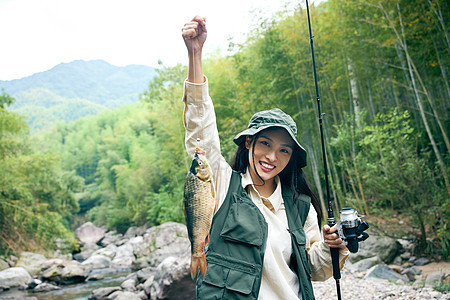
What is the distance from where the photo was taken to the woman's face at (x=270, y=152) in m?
2.13

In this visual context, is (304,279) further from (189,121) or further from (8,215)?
(8,215)

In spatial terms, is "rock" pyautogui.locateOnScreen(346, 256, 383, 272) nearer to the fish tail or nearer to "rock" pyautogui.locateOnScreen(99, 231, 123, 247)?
the fish tail

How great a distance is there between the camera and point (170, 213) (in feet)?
62.6

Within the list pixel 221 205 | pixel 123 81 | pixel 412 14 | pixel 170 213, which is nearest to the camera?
pixel 221 205

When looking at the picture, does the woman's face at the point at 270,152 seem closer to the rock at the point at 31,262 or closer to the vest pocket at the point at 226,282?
the vest pocket at the point at 226,282

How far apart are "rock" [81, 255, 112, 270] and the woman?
16095 mm

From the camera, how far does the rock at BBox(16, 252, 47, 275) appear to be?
44.8 feet

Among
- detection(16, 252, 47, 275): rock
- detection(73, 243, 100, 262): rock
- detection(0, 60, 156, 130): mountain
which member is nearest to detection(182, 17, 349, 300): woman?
detection(16, 252, 47, 275): rock

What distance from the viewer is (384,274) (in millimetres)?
7320

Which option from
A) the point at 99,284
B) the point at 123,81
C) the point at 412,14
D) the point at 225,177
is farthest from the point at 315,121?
the point at 123,81

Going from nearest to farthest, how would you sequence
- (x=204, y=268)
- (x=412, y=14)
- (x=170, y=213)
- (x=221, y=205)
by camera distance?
(x=204, y=268)
(x=221, y=205)
(x=412, y=14)
(x=170, y=213)

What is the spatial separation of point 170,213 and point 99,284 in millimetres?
6840

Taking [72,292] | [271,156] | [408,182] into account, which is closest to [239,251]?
[271,156]

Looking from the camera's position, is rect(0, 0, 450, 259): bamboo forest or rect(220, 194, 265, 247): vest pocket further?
rect(0, 0, 450, 259): bamboo forest
